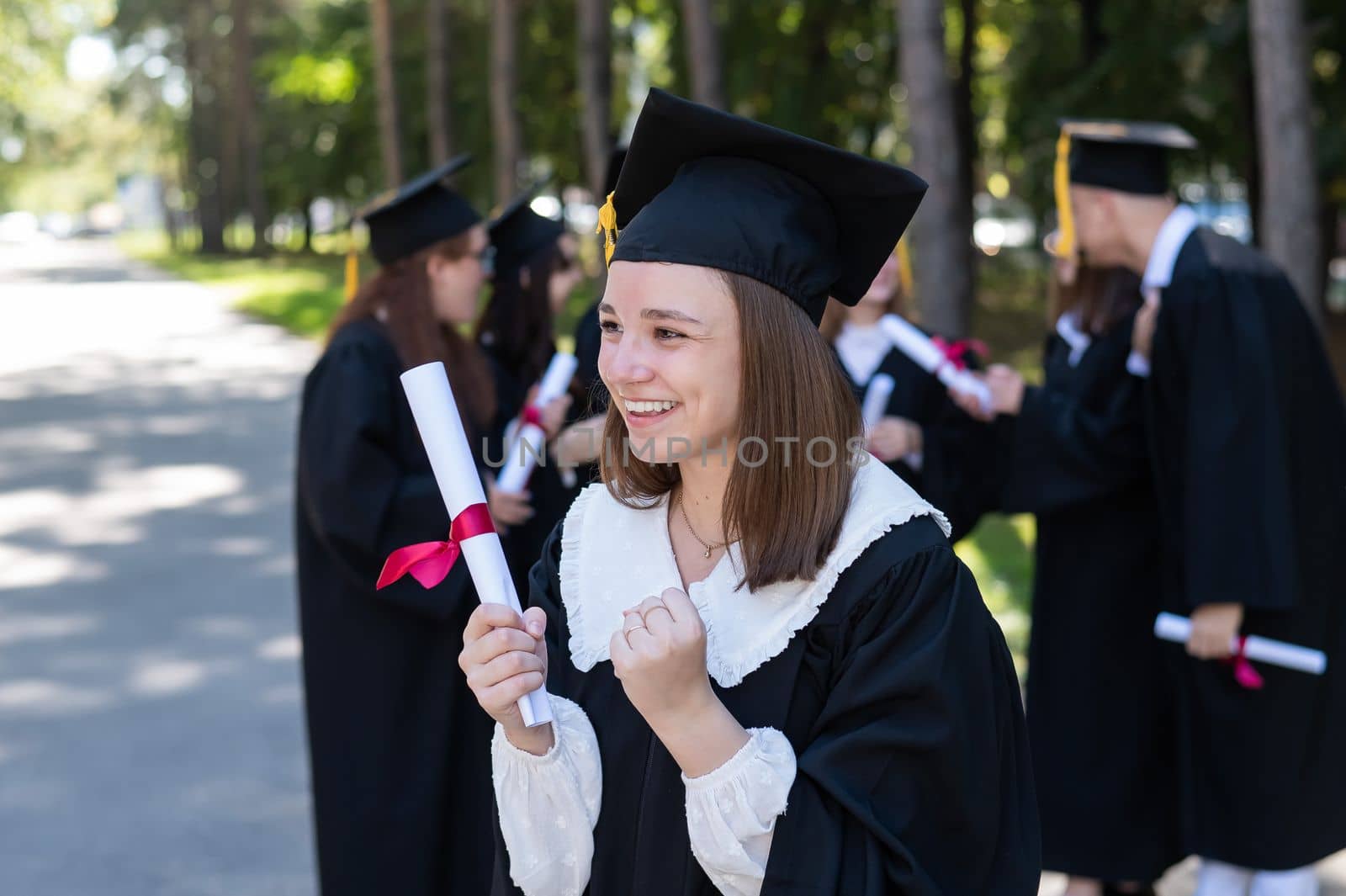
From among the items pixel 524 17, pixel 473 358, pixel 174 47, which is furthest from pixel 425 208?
pixel 174 47

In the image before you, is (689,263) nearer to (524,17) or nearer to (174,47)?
(524,17)

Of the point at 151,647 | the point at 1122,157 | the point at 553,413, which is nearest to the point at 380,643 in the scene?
the point at 553,413

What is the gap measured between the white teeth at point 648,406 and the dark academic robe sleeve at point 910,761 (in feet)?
1.20

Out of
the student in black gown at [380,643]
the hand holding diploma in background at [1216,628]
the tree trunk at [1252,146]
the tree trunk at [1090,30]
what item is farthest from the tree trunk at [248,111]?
the hand holding diploma in background at [1216,628]

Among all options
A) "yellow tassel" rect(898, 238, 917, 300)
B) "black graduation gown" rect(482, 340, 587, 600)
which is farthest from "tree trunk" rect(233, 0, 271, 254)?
"yellow tassel" rect(898, 238, 917, 300)

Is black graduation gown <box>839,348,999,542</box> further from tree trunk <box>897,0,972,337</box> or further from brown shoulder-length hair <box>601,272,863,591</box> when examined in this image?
tree trunk <box>897,0,972,337</box>

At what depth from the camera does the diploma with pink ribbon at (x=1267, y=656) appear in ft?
11.8

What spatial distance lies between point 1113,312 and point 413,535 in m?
2.17

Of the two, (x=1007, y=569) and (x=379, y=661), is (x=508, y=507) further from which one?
(x=1007, y=569)

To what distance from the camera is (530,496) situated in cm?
409

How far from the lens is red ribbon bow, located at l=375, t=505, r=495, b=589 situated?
5.78 ft

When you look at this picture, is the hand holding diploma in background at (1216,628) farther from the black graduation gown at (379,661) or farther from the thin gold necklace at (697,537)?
the thin gold necklace at (697,537)

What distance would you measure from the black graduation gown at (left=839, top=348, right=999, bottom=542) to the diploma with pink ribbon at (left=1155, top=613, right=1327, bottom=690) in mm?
895

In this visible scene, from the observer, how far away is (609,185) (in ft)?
15.2
